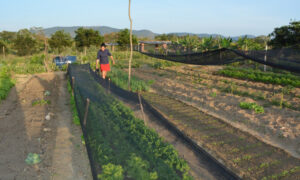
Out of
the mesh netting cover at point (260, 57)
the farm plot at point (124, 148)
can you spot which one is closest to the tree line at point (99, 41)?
the mesh netting cover at point (260, 57)

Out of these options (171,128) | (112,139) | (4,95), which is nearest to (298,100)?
(171,128)

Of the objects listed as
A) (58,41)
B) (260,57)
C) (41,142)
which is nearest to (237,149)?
(260,57)

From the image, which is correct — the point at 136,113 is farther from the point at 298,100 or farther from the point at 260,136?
the point at 298,100

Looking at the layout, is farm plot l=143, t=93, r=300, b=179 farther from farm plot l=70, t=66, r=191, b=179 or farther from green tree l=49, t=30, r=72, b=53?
green tree l=49, t=30, r=72, b=53

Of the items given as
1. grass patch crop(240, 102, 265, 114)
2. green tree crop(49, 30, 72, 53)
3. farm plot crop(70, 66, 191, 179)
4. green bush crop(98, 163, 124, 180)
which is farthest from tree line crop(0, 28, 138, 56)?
green bush crop(98, 163, 124, 180)

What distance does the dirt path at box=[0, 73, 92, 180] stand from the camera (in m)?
2.77

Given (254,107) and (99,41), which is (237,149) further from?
(99,41)

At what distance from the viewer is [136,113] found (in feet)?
11.5

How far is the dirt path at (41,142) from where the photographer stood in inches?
109

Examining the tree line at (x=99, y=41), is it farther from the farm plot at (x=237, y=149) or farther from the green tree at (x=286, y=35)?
the farm plot at (x=237, y=149)

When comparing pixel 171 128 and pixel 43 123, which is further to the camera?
pixel 43 123

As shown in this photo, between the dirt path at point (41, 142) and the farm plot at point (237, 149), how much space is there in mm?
1817

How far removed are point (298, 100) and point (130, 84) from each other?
4.34 m

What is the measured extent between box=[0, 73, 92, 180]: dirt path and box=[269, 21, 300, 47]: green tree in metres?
10.8
